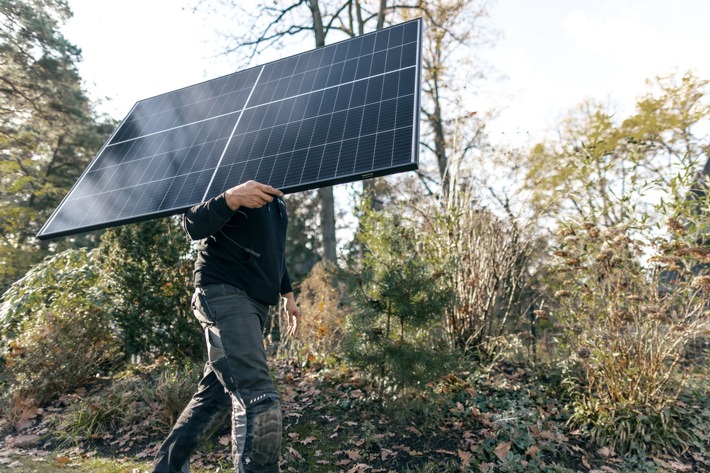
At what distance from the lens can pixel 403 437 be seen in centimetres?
351

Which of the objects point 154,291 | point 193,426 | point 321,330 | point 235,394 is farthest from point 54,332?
point 235,394

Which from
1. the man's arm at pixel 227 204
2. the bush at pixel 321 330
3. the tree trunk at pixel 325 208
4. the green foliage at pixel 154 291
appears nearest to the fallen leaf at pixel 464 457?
the bush at pixel 321 330

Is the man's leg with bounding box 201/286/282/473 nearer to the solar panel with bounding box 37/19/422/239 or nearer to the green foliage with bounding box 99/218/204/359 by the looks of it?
the solar panel with bounding box 37/19/422/239

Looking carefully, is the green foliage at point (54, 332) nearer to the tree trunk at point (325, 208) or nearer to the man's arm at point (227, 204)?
the man's arm at point (227, 204)

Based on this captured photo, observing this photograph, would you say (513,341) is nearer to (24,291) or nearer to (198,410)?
(198,410)

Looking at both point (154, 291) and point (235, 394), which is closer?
point (235, 394)

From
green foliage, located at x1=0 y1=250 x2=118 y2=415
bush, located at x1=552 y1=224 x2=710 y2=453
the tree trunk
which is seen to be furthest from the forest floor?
the tree trunk

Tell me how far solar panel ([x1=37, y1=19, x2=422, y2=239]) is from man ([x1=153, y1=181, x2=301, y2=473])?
0.43m

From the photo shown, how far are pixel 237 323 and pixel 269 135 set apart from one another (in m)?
1.80

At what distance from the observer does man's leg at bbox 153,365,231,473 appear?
2486 mm

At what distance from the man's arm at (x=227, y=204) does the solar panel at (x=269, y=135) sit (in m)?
0.41

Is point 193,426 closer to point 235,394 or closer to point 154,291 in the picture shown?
point 235,394

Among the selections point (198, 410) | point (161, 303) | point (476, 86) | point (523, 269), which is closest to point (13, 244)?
point (161, 303)

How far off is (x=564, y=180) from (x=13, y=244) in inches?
426
